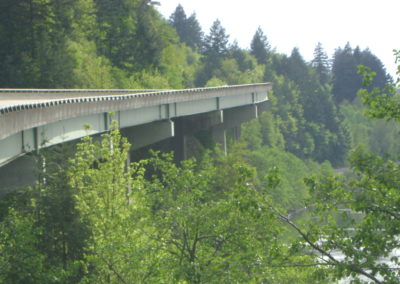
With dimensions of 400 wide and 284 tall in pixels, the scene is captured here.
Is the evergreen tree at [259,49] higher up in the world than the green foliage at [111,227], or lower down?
higher up

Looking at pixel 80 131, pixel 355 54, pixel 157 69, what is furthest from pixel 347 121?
pixel 80 131

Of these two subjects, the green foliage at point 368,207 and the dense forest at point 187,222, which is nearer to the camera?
the green foliage at point 368,207

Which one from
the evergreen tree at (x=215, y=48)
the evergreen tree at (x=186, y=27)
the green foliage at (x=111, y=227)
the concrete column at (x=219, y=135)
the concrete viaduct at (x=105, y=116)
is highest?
the evergreen tree at (x=186, y=27)

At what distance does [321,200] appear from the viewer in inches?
473

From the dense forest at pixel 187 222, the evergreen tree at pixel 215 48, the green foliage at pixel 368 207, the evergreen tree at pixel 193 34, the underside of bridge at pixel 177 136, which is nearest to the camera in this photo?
the green foliage at pixel 368 207

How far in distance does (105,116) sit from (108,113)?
378 centimetres

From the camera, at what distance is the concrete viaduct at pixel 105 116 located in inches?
768

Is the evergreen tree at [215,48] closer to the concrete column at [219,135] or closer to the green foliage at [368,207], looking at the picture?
the concrete column at [219,135]

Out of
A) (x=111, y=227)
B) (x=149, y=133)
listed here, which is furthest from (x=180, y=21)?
(x=111, y=227)

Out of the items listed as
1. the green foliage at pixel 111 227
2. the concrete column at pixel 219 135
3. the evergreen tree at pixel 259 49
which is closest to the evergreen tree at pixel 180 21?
the evergreen tree at pixel 259 49

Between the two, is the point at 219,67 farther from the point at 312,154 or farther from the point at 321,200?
the point at 321,200

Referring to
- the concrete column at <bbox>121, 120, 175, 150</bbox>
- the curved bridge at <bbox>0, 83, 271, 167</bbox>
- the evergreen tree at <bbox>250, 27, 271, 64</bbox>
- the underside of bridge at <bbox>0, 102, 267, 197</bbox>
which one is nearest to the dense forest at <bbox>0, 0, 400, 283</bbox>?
the curved bridge at <bbox>0, 83, 271, 167</bbox>

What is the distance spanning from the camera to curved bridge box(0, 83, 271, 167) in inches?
760

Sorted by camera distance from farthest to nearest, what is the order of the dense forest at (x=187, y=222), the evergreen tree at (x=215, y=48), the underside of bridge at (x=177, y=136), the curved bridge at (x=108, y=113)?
the evergreen tree at (x=215, y=48) < the underside of bridge at (x=177, y=136) < the curved bridge at (x=108, y=113) < the dense forest at (x=187, y=222)
